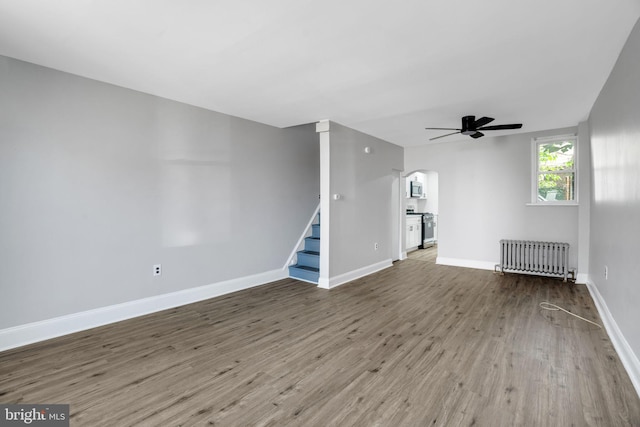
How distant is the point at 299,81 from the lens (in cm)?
316

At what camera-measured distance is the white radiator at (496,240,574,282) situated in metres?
5.06

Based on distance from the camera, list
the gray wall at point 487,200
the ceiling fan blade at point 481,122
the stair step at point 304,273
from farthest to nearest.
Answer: the gray wall at point 487,200
the stair step at point 304,273
the ceiling fan blade at point 481,122

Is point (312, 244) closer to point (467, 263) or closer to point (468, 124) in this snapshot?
point (468, 124)

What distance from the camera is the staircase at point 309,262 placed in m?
5.00

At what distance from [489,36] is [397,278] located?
3.82m

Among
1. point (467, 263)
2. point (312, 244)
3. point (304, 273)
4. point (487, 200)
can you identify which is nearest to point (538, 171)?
point (487, 200)

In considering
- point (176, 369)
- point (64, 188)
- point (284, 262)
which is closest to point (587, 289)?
point (284, 262)

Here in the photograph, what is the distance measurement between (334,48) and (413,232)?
6.26 metres

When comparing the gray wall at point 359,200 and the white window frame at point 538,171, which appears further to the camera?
the white window frame at point 538,171

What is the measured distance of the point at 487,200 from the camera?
19.4 feet

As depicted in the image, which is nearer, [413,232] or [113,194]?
[113,194]

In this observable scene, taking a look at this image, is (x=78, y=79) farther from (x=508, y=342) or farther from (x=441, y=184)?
(x=441, y=184)

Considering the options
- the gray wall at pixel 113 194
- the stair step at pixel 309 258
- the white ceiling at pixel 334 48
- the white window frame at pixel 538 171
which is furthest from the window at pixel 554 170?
the gray wall at pixel 113 194

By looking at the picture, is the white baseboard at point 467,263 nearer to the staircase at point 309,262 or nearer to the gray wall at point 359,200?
the gray wall at point 359,200
